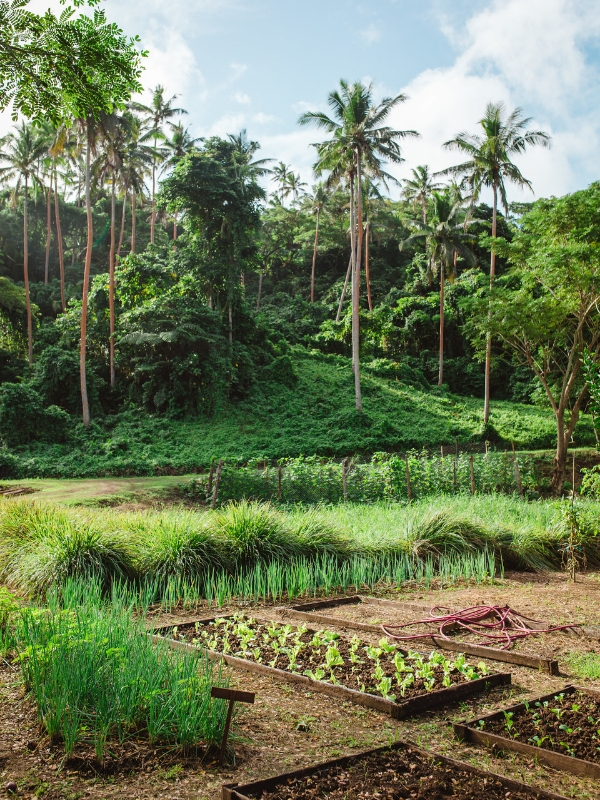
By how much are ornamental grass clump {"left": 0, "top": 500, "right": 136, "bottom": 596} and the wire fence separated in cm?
562

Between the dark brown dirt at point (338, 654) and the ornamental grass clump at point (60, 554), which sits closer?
the dark brown dirt at point (338, 654)

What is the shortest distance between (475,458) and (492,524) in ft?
23.4

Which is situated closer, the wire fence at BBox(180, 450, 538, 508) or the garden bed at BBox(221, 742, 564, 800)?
the garden bed at BBox(221, 742, 564, 800)

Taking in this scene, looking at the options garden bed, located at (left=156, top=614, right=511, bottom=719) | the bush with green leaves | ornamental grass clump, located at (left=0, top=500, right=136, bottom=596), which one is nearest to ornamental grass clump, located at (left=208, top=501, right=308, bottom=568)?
ornamental grass clump, located at (left=0, top=500, right=136, bottom=596)

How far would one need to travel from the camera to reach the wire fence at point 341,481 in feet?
48.2

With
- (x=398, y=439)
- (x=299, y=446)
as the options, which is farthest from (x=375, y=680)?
(x=398, y=439)

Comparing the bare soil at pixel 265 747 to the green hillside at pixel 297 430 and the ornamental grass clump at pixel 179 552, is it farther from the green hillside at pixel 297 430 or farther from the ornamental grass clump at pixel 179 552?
the green hillside at pixel 297 430

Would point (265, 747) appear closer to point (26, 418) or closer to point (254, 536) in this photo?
point (254, 536)

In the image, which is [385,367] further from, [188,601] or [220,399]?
[188,601]

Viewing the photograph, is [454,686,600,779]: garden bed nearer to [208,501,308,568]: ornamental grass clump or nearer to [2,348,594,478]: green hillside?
[208,501,308,568]: ornamental grass clump

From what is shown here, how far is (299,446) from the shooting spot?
2480cm

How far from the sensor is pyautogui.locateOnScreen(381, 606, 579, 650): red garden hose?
218 inches

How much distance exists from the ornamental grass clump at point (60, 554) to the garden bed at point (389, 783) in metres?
3.85

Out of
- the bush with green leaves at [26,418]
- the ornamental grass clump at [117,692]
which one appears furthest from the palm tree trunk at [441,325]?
the ornamental grass clump at [117,692]
